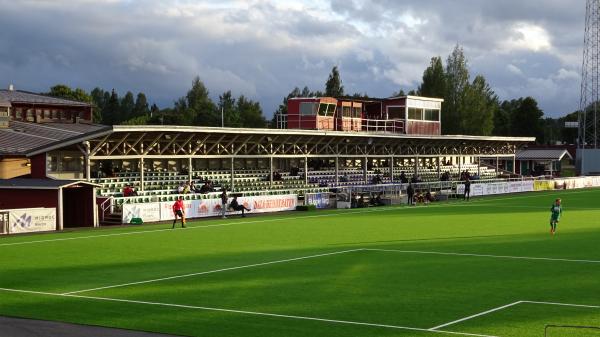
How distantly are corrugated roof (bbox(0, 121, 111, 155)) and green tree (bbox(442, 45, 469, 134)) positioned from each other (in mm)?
73653

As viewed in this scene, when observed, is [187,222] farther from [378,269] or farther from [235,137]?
[378,269]

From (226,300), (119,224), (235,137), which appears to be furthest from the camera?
(235,137)

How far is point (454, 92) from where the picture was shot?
405ft

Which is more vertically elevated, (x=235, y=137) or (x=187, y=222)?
(x=235, y=137)

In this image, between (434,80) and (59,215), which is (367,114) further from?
(434,80)

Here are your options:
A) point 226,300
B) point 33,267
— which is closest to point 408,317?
point 226,300

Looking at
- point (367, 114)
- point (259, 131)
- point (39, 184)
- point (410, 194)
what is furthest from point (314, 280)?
point (367, 114)

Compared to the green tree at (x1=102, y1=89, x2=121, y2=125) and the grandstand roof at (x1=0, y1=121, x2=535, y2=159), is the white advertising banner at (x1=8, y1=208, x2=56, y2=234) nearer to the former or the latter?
the grandstand roof at (x1=0, y1=121, x2=535, y2=159)

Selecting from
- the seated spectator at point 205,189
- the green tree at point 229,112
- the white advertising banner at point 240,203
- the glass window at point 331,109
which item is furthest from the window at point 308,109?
the green tree at point 229,112

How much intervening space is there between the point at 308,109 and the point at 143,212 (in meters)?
25.3

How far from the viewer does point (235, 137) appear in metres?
52.9

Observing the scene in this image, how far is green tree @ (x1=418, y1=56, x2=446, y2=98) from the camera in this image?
125 meters

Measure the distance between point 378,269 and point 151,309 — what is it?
814 cm

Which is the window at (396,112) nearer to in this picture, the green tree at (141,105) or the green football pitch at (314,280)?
the green football pitch at (314,280)
